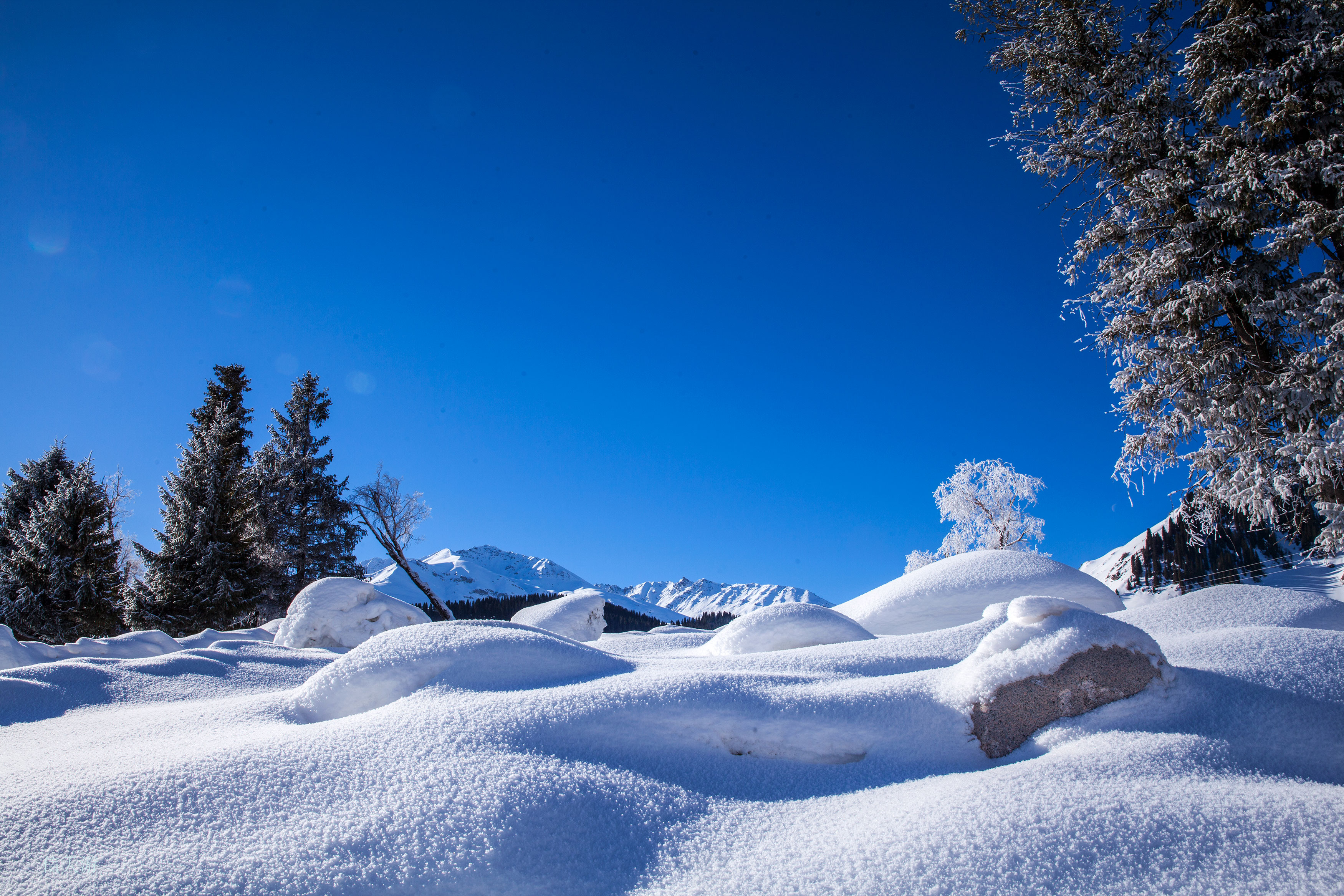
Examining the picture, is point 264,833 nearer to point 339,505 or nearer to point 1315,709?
point 1315,709

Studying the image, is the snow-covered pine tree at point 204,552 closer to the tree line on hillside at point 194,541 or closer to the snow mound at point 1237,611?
the tree line on hillside at point 194,541

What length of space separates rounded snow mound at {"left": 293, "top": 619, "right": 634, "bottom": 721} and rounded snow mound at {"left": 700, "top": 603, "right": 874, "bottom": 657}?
7.35 ft

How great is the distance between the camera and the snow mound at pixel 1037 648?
9.98 feet

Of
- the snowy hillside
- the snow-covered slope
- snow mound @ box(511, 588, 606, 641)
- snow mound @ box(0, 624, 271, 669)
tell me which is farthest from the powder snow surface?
the snow-covered slope

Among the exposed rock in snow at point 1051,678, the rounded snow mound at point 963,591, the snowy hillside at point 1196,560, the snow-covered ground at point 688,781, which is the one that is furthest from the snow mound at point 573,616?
the snowy hillside at point 1196,560

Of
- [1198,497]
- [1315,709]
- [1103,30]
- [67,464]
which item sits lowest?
[1315,709]

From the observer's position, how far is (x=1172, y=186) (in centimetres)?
773

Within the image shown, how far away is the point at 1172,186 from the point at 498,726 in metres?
9.97

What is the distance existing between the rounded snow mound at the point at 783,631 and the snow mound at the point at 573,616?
18.3 feet

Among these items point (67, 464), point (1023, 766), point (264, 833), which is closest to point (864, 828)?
point (1023, 766)

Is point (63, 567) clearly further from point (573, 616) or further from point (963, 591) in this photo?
point (963, 591)

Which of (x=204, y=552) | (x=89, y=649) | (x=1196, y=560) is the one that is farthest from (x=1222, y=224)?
(x=1196, y=560)

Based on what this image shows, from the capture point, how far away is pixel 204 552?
59.4ft

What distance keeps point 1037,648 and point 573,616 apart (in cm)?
943
